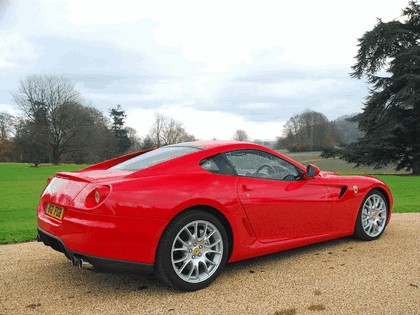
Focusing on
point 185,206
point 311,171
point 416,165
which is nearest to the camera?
point 185,206

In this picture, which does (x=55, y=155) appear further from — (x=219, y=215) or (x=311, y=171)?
(x=219, y=215)

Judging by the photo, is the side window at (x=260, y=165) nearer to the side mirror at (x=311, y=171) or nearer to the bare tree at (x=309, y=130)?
the side mirror at (x=311, y=171)

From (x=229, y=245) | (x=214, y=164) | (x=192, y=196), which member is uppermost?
(x=214, y=164)

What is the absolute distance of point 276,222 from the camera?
13.3ft

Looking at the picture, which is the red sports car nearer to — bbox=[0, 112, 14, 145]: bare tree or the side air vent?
the side air vent

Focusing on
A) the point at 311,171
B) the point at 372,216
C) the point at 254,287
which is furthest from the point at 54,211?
the point at 372,216

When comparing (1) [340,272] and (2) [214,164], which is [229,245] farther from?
(1) [340,272]

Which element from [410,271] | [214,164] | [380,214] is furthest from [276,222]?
[380,214]

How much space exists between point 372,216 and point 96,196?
3.81 metres

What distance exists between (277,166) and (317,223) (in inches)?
33.2

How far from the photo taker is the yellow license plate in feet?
11.3

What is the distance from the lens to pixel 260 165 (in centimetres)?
422

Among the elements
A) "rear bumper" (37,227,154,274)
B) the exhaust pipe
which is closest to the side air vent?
"rear bumper" (37,227,154,274)

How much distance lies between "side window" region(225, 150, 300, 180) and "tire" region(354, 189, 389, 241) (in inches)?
52.2
